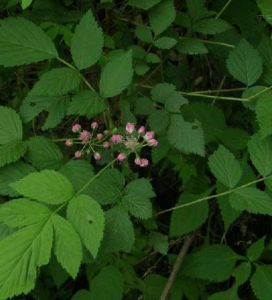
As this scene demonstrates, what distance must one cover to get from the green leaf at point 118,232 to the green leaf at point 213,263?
0.65 metres

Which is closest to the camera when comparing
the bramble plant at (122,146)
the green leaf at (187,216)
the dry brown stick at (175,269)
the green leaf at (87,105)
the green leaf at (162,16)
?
the bramble plant at (122,146)

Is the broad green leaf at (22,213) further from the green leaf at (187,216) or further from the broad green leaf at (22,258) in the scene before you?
the green leaf at (187,216)

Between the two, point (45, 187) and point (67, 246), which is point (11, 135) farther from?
point (67, 246)

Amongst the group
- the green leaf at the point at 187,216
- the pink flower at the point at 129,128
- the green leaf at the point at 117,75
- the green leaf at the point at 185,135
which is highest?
the green leaf at the point at 117,75

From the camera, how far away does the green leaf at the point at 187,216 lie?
1858 millimetres

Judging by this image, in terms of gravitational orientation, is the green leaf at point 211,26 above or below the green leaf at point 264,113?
above

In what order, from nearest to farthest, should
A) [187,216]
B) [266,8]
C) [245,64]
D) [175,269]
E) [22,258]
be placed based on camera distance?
[22,258]
[266,8]
[245,64]
[187,216]
[175,269]

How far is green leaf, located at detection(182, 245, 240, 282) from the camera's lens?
1.94 meters

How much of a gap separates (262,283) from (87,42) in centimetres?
113

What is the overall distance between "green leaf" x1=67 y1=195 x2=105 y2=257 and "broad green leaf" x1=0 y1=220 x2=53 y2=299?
0.26 ft

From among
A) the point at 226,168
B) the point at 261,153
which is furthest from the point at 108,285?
the point at 261,153

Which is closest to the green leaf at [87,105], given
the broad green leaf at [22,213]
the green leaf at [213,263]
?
the broad green leaf at [22,213]

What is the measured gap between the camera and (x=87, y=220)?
4.07ft

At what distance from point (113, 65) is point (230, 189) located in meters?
0.57
